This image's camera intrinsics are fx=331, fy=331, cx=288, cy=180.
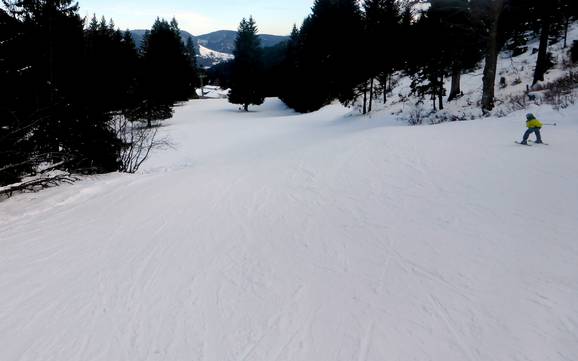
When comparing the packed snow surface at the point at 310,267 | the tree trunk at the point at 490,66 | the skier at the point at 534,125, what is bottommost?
the packed snow surface at the point at 310,267

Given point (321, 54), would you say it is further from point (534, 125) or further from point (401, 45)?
point (534, 125)

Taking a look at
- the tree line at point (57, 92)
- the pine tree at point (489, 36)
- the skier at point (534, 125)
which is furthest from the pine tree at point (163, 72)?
the skier at point (534, 125)

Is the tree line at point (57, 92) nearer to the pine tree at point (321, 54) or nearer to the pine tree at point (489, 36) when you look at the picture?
the pine tree at point (489, 36)

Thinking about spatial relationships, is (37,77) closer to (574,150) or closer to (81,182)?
(81,182)

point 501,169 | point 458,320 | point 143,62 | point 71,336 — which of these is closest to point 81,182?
point 71,336

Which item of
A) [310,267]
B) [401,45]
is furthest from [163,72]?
[310,267]

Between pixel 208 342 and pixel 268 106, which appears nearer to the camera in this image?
pixel 208 342

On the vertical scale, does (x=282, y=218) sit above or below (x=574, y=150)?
below

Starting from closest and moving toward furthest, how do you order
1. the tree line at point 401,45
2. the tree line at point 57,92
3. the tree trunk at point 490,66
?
the tree line at point 57,92 < the tree trunk at point 490,66 < the tree line at point 401,45
